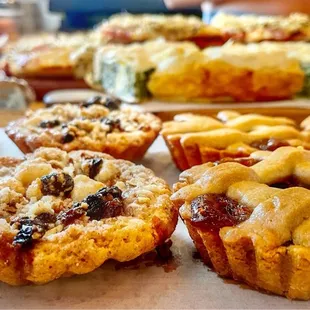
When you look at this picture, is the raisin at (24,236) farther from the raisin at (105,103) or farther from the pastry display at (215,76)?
the pastry display at (215,76)

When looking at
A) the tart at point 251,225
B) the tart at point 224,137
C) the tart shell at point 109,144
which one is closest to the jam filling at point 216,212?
the tart at point 251,225

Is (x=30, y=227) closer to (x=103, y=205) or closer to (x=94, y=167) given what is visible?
(x=103, y=205)

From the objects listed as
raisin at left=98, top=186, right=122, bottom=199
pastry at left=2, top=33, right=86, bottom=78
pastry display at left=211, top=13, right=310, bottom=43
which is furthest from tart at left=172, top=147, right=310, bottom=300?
pastry display at left=211, top=13, right=310, bottom=43

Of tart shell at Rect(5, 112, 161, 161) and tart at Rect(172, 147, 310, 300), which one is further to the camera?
tart shell at Rect(5, 112, 161, 161)

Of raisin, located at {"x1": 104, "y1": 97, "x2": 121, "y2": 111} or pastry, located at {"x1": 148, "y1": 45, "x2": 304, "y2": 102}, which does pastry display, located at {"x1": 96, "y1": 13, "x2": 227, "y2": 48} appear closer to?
pastry, located at {"x1": 148, "y1": 45, "x2": 304, "y2": 102}

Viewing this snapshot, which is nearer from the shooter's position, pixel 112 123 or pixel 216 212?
pixel 216 212

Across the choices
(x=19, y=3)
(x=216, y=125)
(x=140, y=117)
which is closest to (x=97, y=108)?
(x=140, y=117)

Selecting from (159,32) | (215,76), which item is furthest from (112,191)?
(159,32)
